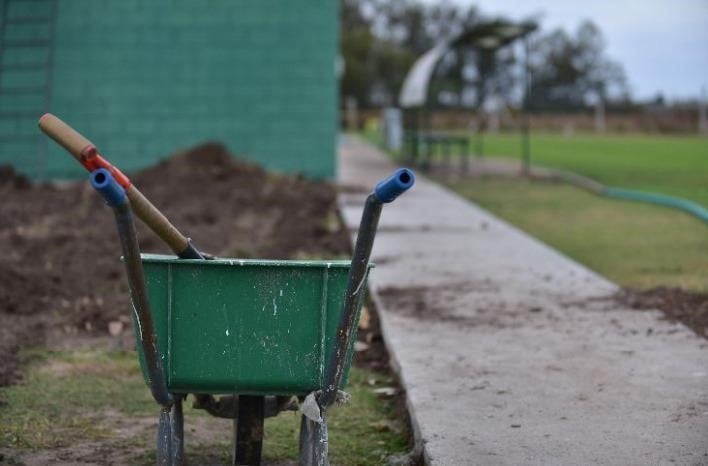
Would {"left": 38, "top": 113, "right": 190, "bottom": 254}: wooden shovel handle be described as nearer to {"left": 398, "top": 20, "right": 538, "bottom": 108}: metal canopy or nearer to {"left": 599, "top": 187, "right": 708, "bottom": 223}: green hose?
{"left": 599, "top": 187, "right": 708, "bottom": 223}: green hose

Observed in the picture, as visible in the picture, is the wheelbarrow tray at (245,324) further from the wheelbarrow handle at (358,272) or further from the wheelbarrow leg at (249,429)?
the wheelbarrow leg at (249,429)

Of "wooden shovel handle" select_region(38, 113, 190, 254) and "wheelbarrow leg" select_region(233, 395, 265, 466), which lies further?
"wheelbarrow leg" select_region(233, 395, 265, 466)

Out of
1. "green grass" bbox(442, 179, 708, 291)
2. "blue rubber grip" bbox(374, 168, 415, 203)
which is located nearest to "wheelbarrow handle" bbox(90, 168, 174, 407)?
"blue rubber grip" bbox(374, 168, 415, 203)

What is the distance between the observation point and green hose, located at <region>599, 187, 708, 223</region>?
45.7ft

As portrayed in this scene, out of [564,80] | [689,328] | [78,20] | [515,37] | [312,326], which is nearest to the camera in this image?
[312,326]

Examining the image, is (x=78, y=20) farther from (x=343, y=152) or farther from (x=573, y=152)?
(x=573, y=152)

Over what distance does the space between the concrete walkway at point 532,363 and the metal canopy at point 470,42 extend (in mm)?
11675

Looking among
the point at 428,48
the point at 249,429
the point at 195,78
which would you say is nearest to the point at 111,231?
the point at 195,78

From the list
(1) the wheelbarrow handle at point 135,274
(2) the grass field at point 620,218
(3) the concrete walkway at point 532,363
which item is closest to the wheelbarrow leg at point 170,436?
(1) the wheelbarrow handle at point 135,274

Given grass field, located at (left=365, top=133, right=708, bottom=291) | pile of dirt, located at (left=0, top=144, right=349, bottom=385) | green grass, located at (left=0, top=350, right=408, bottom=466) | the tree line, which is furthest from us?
the tree line

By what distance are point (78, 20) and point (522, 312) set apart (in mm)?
12198

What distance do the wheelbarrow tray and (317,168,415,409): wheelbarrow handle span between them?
0.06 metres

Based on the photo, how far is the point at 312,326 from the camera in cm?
420

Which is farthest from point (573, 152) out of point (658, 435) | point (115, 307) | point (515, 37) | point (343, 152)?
point (658, 435)
